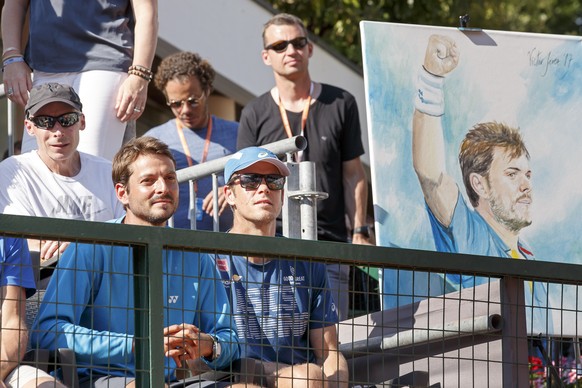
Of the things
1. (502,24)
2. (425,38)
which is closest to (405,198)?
(425,38)

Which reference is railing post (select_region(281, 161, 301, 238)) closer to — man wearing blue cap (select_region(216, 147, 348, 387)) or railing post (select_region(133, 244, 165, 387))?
man wearing blue cap (select_region(216, 147, 348, 387))

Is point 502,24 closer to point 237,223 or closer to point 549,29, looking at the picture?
point 549,29

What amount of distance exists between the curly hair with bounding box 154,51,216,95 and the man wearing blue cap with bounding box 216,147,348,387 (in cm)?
199

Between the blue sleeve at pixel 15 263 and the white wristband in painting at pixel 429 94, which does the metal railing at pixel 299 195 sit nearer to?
the white wristband in painting at pixel 429 94

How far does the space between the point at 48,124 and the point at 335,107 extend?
6.47ft

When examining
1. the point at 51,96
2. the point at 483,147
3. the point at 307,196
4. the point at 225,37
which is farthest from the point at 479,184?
the point at 225,37

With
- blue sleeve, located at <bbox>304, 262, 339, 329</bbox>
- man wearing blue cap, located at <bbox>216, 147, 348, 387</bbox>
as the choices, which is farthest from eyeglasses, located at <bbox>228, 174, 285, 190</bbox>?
blue sleeve, located at <bbox>304, 262, 339, 329</bbox>

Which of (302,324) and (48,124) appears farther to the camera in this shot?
(48,124)

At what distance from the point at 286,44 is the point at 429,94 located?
0.93 metres

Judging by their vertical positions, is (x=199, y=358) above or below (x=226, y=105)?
below

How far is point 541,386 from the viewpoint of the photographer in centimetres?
684

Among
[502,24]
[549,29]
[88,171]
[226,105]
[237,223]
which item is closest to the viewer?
[237,223]

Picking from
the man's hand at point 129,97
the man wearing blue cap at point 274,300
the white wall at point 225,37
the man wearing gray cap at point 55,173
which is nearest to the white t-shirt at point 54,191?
the man wearing gray cap at point 55,173

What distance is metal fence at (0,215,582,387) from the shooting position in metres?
4.45
